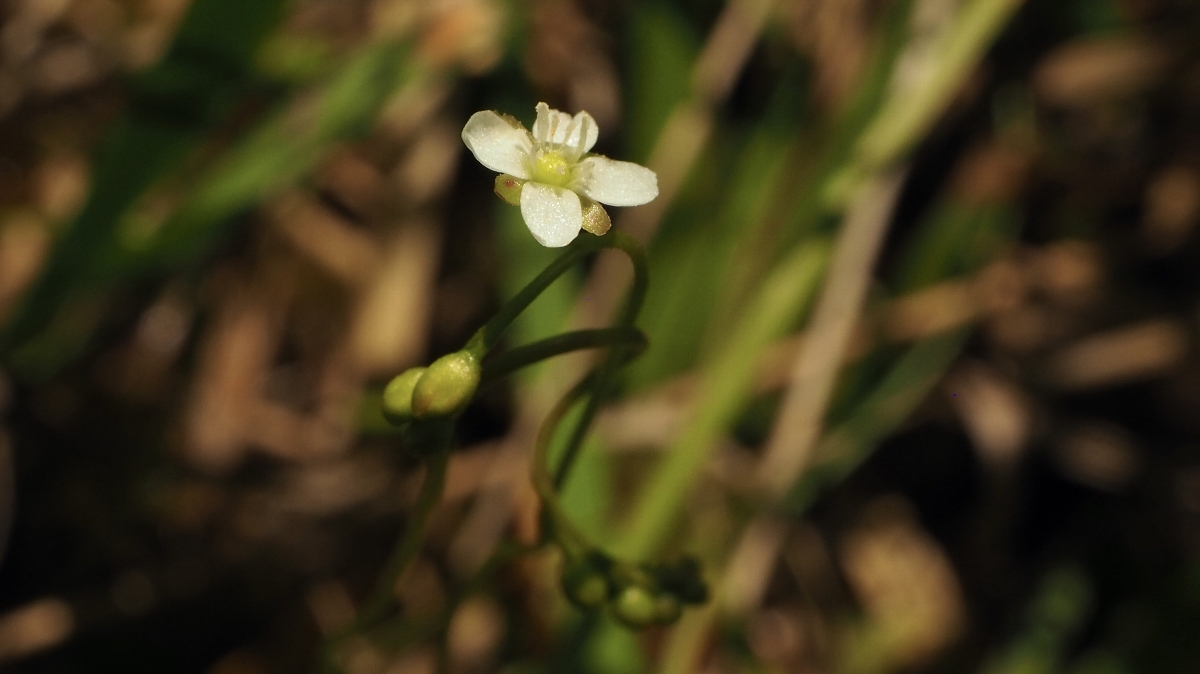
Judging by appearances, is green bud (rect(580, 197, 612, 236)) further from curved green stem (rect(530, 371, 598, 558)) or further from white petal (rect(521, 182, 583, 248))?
curved green stem (rect(530, 371, 598, 558))

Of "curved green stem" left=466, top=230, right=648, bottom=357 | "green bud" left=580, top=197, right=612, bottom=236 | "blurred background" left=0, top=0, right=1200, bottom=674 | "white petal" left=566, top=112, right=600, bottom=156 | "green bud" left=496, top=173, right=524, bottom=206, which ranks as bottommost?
"blurred background" left=0, top=0, right=1200, bottom=674

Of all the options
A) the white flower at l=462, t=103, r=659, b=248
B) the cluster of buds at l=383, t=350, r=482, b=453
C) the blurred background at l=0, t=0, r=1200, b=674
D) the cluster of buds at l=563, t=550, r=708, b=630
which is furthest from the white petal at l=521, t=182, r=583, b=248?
the blurred background at l=0, t=0, r=1200, b=674

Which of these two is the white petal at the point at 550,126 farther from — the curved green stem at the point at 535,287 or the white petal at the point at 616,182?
the curved green stem at the point at 535,287

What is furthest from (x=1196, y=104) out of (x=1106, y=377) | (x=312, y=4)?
(x=312, y=4)

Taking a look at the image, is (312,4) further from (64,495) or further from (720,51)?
(64,495)

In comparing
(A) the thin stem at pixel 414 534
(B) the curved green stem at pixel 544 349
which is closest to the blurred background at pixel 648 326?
(A) the thin stem at pixel 414 534

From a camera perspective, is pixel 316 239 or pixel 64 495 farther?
pixel 316 239

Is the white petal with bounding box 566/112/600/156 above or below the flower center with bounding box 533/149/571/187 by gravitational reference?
above
